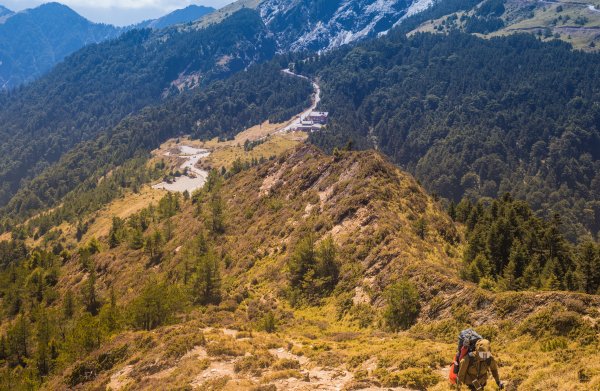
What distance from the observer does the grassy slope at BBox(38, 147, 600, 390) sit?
26.8 m

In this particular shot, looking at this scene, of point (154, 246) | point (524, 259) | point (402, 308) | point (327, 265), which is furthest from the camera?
point (154, 246)

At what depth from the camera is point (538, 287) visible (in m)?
53.1

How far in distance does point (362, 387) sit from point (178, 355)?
1615 cm

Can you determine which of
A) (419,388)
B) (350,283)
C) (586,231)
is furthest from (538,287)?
(586,231)

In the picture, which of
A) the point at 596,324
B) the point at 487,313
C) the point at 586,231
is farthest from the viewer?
the point at 586,231

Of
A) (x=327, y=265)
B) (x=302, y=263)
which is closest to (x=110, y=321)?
(x=302, y=263)

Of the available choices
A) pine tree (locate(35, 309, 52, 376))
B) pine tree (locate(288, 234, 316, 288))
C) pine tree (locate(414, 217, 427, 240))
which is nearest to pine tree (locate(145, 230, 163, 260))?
pine tree (locate(35, 309, 52, 376))

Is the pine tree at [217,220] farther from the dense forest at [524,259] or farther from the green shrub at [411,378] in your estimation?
the green shrub at [411,378]

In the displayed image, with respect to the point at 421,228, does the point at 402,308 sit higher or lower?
higher

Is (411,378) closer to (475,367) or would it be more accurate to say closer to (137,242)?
(475,367)

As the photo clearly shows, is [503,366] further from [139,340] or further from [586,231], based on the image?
[586,231]

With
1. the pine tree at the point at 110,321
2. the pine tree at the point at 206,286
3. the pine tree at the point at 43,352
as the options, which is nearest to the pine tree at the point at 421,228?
the pine tree at the point at 206,286

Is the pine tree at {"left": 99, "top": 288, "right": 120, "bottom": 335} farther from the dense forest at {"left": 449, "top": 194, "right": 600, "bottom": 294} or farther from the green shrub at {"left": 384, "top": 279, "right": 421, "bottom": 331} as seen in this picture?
the dense forest at {"left": 449, "top": 194, "right": 600, "bottom": 294}

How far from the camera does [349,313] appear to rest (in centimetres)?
4662
